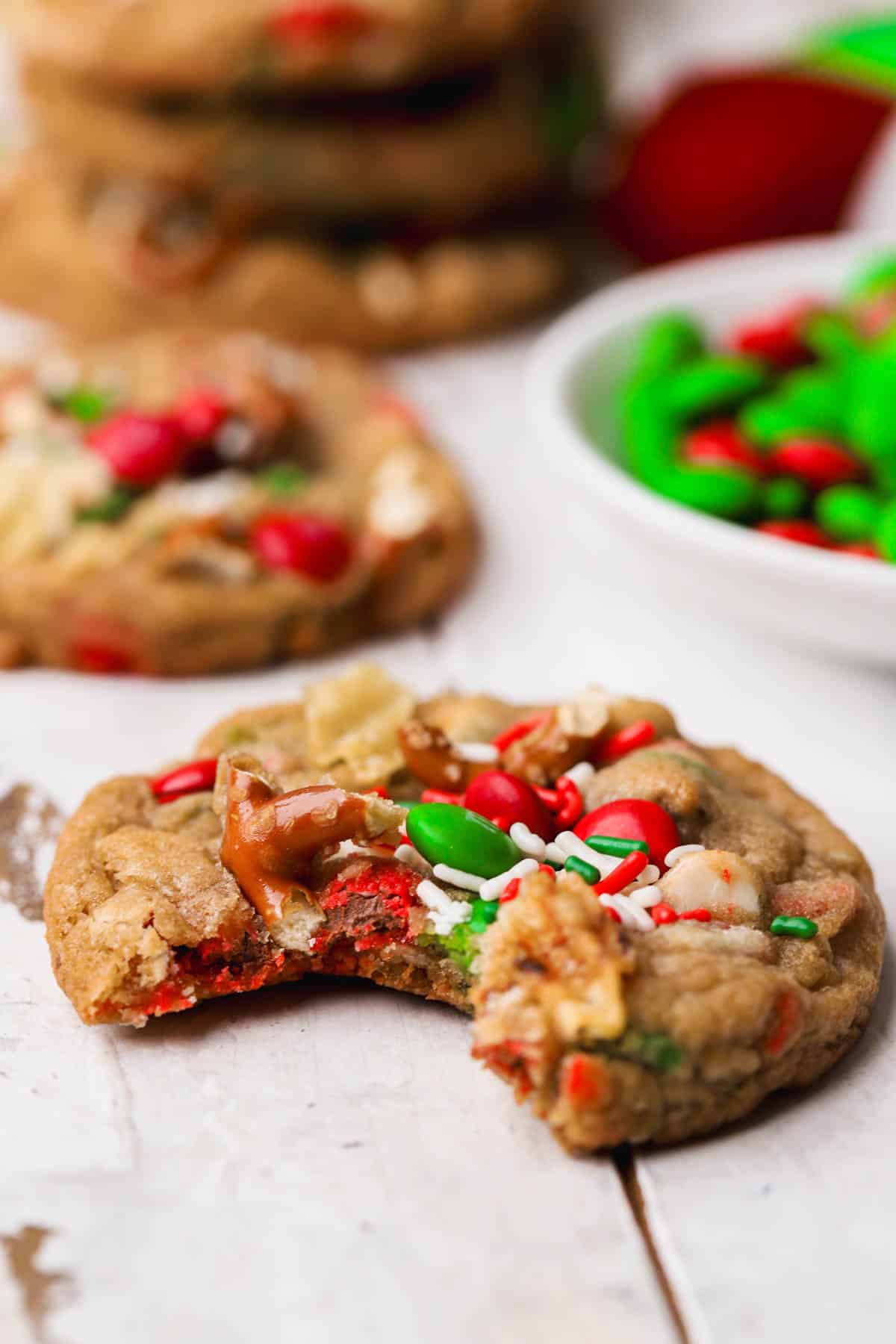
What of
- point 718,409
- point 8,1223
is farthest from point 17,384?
point 8,1223

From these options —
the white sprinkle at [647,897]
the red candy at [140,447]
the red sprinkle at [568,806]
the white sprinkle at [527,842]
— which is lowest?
the red candy at [140,447]

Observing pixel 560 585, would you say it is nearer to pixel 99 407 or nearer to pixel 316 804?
pixel 99 407

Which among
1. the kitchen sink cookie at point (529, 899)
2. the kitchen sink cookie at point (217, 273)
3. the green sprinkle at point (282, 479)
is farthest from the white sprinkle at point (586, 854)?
the kitchen sink cookie at point (217, 273)

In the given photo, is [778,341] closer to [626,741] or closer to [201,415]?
[201,415]

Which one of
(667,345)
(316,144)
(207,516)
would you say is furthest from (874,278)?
(207,516)

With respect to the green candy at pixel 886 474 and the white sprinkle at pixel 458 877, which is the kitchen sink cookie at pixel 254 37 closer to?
the green candy at pixel 886 474

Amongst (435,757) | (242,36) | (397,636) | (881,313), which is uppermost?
(242,36)
